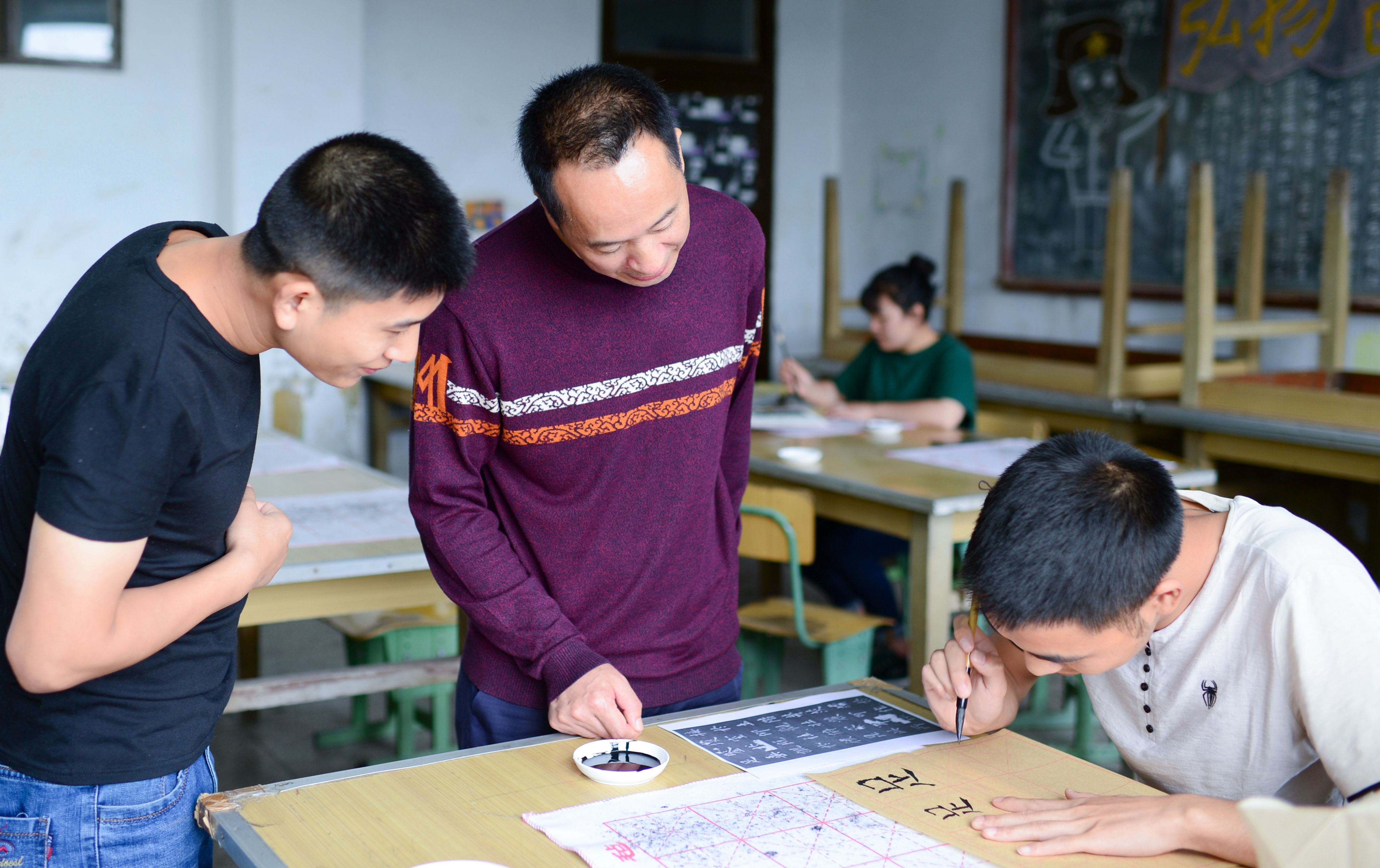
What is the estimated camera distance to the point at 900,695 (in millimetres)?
1447

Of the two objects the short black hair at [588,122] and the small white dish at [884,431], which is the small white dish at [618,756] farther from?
the small white dish at [884,431]

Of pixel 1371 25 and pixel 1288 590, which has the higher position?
pixel 1371 25

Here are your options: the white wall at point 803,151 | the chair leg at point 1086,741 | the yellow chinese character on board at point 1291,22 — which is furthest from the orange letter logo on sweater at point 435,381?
the white wall at point 803,151

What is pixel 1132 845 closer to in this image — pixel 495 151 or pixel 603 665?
pixel 603 665

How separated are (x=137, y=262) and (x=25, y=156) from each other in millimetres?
4225

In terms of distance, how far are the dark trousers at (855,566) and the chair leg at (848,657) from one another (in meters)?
0.50

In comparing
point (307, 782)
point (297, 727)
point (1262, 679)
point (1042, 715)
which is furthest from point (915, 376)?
point (307, 782)

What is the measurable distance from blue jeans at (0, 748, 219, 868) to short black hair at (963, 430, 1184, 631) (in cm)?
76

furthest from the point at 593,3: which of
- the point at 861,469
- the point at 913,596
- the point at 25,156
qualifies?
the point at 913,596

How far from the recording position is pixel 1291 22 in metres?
4.15

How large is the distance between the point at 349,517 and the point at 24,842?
4.51 feet

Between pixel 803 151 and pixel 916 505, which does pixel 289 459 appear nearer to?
pixel 916 505

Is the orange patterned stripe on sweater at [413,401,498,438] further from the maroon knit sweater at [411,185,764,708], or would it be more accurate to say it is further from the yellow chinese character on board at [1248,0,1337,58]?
the yellow chinese character on board at [1248,0,1337,58]

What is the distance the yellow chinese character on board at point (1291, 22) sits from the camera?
4.05m
